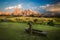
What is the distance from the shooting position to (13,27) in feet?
7.62

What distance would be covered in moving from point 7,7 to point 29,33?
594 millimetres

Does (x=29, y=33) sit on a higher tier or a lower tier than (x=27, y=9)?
lower

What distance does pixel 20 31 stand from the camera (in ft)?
7.56

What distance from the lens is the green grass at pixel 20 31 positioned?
2262 mm

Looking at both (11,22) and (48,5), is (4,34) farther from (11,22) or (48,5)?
(48,5)

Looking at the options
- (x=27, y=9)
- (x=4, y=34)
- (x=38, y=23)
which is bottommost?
(x=4, y=34)

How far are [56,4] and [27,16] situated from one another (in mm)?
548

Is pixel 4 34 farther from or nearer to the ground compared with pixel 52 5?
nearer to the ground

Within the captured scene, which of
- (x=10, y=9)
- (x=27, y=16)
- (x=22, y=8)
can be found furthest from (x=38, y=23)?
(x=10, y=9)

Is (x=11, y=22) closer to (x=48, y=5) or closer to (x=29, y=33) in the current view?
(x=29, y=33)

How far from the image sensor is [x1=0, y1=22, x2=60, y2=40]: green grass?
2262 millimetres

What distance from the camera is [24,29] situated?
7.59ft

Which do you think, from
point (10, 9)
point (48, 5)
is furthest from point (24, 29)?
point (48, 5)

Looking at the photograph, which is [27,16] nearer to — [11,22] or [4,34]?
[11,22]
